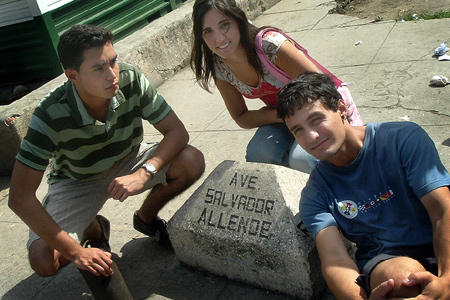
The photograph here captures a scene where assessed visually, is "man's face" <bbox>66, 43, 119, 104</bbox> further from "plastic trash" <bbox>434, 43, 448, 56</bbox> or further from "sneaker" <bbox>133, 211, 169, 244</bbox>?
"plastic trash" <bbox>434, 43, 448, 56</bbox>

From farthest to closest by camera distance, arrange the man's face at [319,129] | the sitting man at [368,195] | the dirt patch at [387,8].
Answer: the dirt patch at [387,8] → the man's face at [319,129] → the sitting man at [368,195]

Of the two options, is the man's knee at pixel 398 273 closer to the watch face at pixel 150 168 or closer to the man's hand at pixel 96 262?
the man's hand at pixel 96 262

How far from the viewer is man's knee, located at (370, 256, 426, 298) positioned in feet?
6.35

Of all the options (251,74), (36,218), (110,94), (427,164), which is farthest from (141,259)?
(427,164)

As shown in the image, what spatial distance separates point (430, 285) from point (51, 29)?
16.3 ft

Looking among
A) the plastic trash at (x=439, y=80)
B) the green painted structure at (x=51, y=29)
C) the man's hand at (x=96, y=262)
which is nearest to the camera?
the man's hand at (x=96, y=262)

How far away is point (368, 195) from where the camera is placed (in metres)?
2.27

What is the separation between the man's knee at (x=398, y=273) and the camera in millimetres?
1936

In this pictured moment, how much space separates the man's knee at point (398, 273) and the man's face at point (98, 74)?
5.37 ft

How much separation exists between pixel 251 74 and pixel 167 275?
1.24 m

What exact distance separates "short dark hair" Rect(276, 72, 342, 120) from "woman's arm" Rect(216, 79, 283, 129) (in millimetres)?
883

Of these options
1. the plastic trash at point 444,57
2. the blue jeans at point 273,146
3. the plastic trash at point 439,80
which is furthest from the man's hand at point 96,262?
the plastic trash at point 444,57

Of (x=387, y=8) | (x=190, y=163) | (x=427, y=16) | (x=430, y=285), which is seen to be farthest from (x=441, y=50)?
(x=430, y=285)

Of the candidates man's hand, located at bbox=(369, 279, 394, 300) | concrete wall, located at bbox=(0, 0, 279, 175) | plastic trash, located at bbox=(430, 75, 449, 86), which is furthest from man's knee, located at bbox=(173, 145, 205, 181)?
plastic trash, located at bbox=(430, 75, 449, 86)
